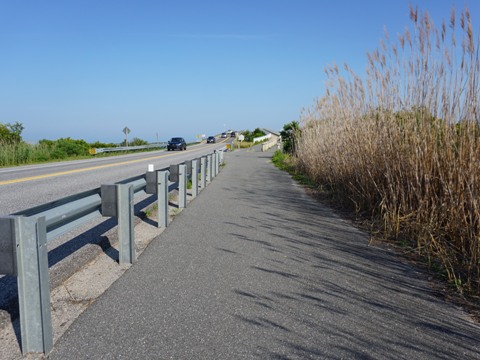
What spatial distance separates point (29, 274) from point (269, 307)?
5.73ft

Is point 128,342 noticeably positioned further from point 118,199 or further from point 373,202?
point 373,202

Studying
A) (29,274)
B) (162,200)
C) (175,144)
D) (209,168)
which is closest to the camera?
(29,274)

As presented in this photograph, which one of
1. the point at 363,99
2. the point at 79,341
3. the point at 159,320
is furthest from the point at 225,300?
the point at 363,99

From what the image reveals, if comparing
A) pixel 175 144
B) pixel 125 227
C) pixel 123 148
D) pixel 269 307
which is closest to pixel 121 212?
pixel 125 227

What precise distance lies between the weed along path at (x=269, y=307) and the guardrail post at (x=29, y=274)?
162 mm

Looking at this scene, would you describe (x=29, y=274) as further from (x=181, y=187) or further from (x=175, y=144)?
(x=175, y=144)

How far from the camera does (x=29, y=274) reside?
2.46 meters

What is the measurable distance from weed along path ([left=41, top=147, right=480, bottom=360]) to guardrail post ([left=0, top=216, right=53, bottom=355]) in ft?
0.53

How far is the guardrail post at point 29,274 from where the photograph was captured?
2391mm

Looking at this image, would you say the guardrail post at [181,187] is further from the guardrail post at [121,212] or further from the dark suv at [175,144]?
the dark suv at [175,144]

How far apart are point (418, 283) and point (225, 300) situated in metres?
1.89

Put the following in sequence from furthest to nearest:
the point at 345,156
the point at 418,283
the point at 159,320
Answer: the point at 345,156, the point at 418,283, the point at 159,320

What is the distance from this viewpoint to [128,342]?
8.52 ft

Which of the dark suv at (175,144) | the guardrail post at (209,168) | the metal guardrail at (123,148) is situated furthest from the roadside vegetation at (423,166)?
the dark suv at (175,144)
